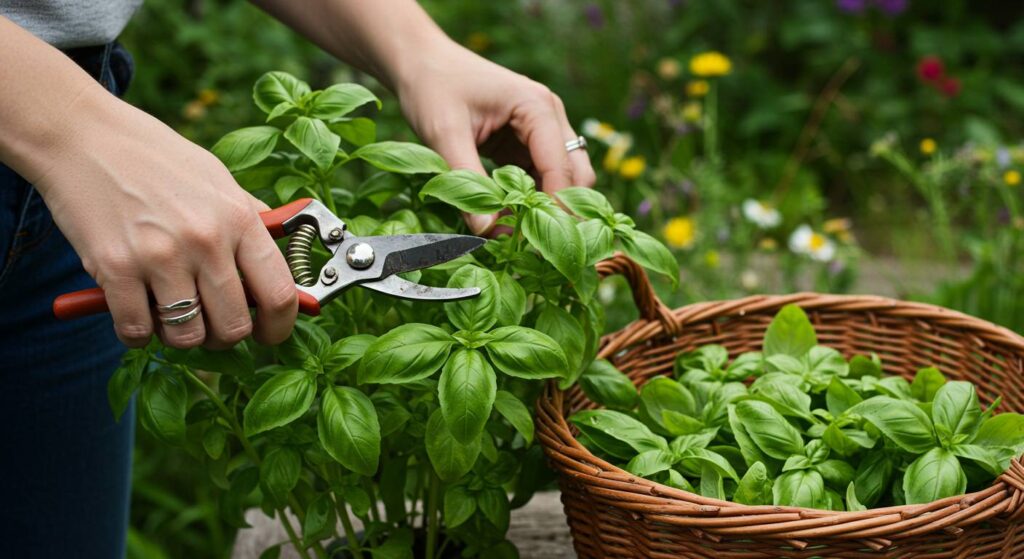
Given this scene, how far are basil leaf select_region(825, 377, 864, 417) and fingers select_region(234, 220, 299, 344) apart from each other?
57 centimetres

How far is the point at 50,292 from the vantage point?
46.6 inches

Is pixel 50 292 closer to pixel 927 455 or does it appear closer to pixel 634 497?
pixel 634 497

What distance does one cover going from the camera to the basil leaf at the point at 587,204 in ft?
3.65

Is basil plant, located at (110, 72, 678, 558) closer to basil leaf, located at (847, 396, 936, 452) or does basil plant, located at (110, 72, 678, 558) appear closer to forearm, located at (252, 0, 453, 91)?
forearm, located at (252, 0, 453, 91)

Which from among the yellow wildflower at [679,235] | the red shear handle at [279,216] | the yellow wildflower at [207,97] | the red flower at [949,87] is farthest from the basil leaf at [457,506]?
the red flower at [949,87]

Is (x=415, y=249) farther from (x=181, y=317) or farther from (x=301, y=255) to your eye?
Result: (x=181, y=317)

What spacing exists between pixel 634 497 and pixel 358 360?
282 millimetres

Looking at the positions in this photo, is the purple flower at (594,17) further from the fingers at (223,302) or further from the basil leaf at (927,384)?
the fingers at (223,302)

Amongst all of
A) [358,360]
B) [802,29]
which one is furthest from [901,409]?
[802,29]

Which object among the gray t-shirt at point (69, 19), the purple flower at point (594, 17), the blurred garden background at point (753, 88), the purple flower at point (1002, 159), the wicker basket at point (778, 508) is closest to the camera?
the wicker basket at point (778, 508)

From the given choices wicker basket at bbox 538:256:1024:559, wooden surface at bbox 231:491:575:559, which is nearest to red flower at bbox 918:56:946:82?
wicker basket at bbox 538:256:1024:559

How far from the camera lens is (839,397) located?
1.16 metres

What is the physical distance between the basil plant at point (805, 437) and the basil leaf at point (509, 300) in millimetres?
148

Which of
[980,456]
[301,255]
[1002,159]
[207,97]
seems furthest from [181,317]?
[207,97]
